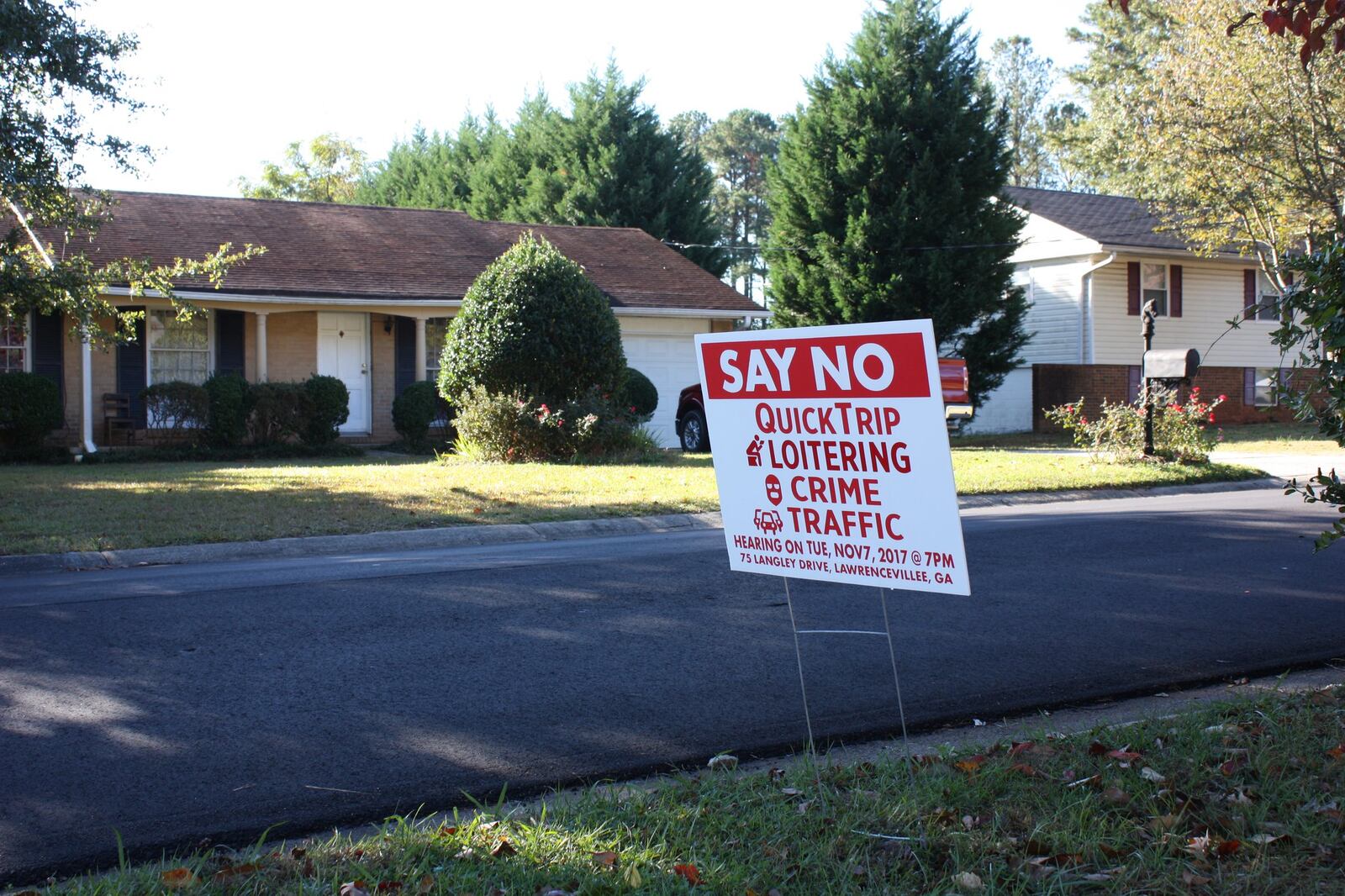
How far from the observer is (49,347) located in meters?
20.9

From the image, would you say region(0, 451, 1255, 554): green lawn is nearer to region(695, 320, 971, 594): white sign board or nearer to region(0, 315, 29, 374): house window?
region(0, 315, 29, 374): house window

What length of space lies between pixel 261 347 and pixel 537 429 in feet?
24.9

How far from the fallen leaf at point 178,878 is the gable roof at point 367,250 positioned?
19211mm

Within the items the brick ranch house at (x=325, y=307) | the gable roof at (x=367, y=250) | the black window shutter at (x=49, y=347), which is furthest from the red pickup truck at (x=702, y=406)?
the black window shutter at (x=49, y=347)

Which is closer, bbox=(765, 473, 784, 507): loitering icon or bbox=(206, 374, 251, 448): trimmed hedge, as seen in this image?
bbox=(765, 473, 784, 507): loitering icon

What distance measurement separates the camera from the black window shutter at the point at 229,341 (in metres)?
22.4

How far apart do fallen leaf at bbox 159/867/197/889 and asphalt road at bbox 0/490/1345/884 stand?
1.51 feet

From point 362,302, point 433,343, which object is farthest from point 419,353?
point 362,302

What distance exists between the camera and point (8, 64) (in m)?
12.3

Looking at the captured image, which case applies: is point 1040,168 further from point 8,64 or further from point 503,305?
point 8,64

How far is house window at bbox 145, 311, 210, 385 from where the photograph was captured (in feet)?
71.7

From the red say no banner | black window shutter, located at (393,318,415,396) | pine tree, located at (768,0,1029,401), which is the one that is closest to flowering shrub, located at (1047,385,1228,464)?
pine tree, located at (768,0,1029,401)

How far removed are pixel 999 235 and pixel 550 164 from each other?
20195mm

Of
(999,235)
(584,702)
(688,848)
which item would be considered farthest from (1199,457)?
(688,848)
